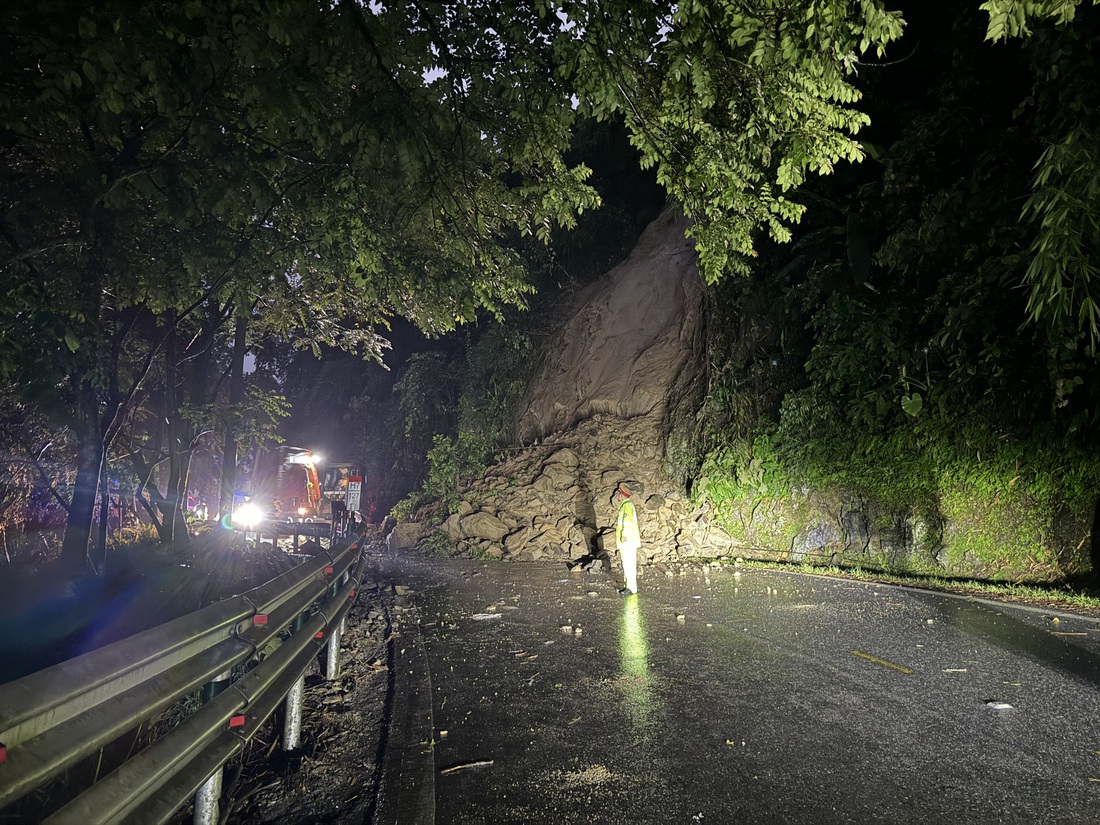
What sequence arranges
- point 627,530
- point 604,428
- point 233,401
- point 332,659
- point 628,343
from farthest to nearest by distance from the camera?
point 628,343 → point 604,428 → point 233,401 → point 627,530 → point 332,659

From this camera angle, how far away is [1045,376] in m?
9.48

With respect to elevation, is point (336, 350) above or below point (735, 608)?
above

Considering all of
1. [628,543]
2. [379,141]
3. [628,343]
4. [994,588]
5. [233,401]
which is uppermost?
[628,343]

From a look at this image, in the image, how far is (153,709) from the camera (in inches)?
87.0

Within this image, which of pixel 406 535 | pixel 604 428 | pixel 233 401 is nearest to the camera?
pixel 233 401

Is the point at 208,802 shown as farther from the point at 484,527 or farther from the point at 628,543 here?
the point at 484,527

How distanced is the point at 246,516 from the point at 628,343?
14773mm

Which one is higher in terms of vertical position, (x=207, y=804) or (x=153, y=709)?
(x=153, y=709)

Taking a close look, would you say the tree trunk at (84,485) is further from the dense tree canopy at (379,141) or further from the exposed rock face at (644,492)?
the exposed rock face at (644,492)

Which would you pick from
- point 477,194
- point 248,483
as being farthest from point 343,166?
point 248,483

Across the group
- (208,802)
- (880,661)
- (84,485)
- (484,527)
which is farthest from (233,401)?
(880,661)

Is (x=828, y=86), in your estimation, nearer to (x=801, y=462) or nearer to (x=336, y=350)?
(x=801, y=462)

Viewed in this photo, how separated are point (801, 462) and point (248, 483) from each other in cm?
3042

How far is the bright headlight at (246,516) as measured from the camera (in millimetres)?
21147
